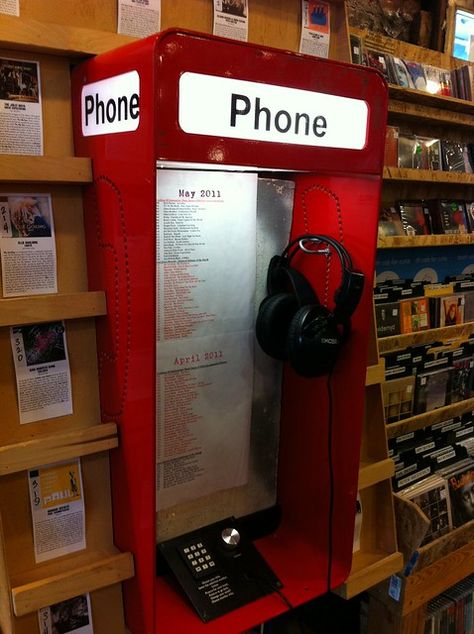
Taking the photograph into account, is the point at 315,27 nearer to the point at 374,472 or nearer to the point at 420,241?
the point at 420,241

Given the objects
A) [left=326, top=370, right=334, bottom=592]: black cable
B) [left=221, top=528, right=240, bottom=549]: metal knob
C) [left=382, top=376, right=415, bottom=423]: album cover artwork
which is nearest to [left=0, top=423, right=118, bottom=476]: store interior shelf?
[left=221, top=528, right=240, bottom=549]: metal knob

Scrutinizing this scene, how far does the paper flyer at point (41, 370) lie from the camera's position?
49.7 inches

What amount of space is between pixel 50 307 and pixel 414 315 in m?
1.51

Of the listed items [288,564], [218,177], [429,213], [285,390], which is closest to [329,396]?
[285,390]

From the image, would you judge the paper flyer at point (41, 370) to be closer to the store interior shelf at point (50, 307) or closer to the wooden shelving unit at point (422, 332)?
the store interior shelf at point (50, 307)

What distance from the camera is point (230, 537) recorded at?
1595 millimetres

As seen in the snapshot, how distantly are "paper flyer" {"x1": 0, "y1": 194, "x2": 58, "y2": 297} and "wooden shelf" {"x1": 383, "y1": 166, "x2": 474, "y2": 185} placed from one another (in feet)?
4.05

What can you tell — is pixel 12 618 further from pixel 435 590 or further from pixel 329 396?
pixel 435 590

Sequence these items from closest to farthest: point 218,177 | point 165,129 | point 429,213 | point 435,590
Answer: point 165,129
point 218,177
point 435,590
point 429,213

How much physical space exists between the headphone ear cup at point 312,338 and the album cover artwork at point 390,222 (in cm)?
95

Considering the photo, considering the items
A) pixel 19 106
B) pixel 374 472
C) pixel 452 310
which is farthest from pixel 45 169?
pixel 452 310

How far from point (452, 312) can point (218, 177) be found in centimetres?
140

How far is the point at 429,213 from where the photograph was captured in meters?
2.52

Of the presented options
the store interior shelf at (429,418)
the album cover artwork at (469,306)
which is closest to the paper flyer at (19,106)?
the store interior shelf at (429,418)
